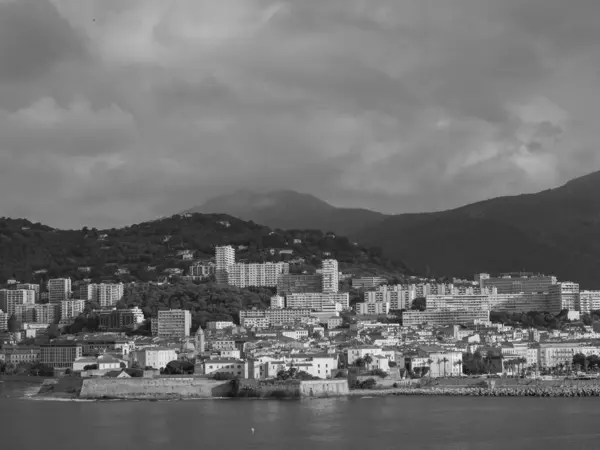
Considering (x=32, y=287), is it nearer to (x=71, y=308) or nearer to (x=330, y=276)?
(x=71, y=308)

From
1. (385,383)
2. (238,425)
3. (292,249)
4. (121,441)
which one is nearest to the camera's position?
(121,441)

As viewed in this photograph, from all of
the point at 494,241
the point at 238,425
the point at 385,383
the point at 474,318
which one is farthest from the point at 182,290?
the point at 494,241

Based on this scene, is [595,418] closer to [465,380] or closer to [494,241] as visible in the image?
[465,380]

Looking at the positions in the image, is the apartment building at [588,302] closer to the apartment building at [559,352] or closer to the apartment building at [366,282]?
the apartment building at [366,282]

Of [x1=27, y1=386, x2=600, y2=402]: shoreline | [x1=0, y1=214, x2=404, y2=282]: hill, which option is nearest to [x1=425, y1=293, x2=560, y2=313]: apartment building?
[x1=0, y1=214, x2=404, y2=282]: hill

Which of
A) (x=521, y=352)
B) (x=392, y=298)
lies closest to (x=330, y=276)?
(x=392, y=298)

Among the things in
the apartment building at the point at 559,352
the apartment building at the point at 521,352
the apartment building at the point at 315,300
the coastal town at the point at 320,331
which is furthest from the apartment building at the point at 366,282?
the apartment building at the point at 559,352
